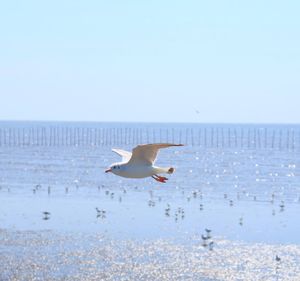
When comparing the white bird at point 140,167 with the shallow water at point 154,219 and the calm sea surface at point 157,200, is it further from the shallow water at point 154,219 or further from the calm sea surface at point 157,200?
the calm sea surface at point 157,200

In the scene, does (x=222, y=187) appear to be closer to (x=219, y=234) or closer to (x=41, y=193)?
(x=41, y=193)

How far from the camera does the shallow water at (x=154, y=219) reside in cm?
3199

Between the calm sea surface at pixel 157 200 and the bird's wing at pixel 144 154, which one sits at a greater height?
the bird's wing at pixel 144 154

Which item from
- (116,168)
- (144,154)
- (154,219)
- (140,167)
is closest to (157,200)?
(154,219)

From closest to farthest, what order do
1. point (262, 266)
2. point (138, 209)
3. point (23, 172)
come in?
point (262, 266) → point (138, 209) → point (23, 172)

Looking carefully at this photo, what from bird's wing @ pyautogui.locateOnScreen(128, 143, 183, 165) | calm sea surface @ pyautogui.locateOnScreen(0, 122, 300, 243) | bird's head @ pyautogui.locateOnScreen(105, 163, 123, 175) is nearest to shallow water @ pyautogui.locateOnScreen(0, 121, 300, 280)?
calm sea surface @ pyautogui.locateOnScreen(0, 122, 300, 243)

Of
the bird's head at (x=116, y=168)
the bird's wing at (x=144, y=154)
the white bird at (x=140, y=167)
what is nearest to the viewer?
the bird's wing at (x=144, y=154)

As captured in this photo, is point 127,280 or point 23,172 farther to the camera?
point 23,172

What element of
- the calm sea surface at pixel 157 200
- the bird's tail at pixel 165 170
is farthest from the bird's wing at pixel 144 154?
the calm sea surface at pixel 157 200

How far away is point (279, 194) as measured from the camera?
6044 cm

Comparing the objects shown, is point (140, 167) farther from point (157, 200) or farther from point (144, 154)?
point (157, 200)

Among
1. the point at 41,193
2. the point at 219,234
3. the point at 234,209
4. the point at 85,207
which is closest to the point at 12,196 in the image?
the point at 41,193

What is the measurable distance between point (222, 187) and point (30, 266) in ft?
121

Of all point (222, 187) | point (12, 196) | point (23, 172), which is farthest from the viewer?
point (23, 172)
